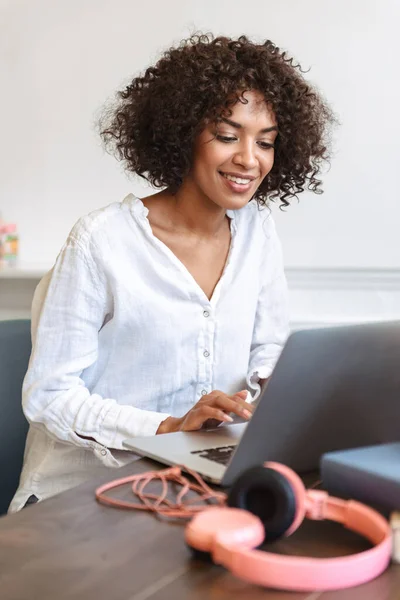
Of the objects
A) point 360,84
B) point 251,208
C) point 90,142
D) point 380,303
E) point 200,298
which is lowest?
point 380,303

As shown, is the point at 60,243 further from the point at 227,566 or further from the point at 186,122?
the point at 227,566

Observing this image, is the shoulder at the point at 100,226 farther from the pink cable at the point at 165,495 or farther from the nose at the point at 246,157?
the pink cable at the point at 165,495

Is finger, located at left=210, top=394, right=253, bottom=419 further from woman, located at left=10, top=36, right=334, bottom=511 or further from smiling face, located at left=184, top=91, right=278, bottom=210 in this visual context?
smiling face, located at left=184, top=91, right=278, bottom=210

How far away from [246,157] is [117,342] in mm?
427

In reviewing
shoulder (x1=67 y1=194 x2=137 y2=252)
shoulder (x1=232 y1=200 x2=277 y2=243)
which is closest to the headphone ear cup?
shoulder (x1=67 y1=194 x2=137 y2=252)

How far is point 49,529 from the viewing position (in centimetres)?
67

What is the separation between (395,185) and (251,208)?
2.41 ft

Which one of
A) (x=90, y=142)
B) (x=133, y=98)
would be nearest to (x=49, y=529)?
(x=133, y=98)

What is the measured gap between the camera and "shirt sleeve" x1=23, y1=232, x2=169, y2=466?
1.20 metres

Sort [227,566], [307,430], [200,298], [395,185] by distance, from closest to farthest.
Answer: [227,566]
[307,430]
[200,298]
[395,185]

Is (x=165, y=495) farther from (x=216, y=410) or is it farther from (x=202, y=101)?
(x=202, y=101)

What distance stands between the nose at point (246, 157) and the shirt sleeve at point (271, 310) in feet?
0.96

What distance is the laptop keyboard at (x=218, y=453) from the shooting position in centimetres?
87

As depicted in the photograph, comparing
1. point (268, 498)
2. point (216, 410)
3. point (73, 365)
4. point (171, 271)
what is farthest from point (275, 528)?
point (171, 271)
